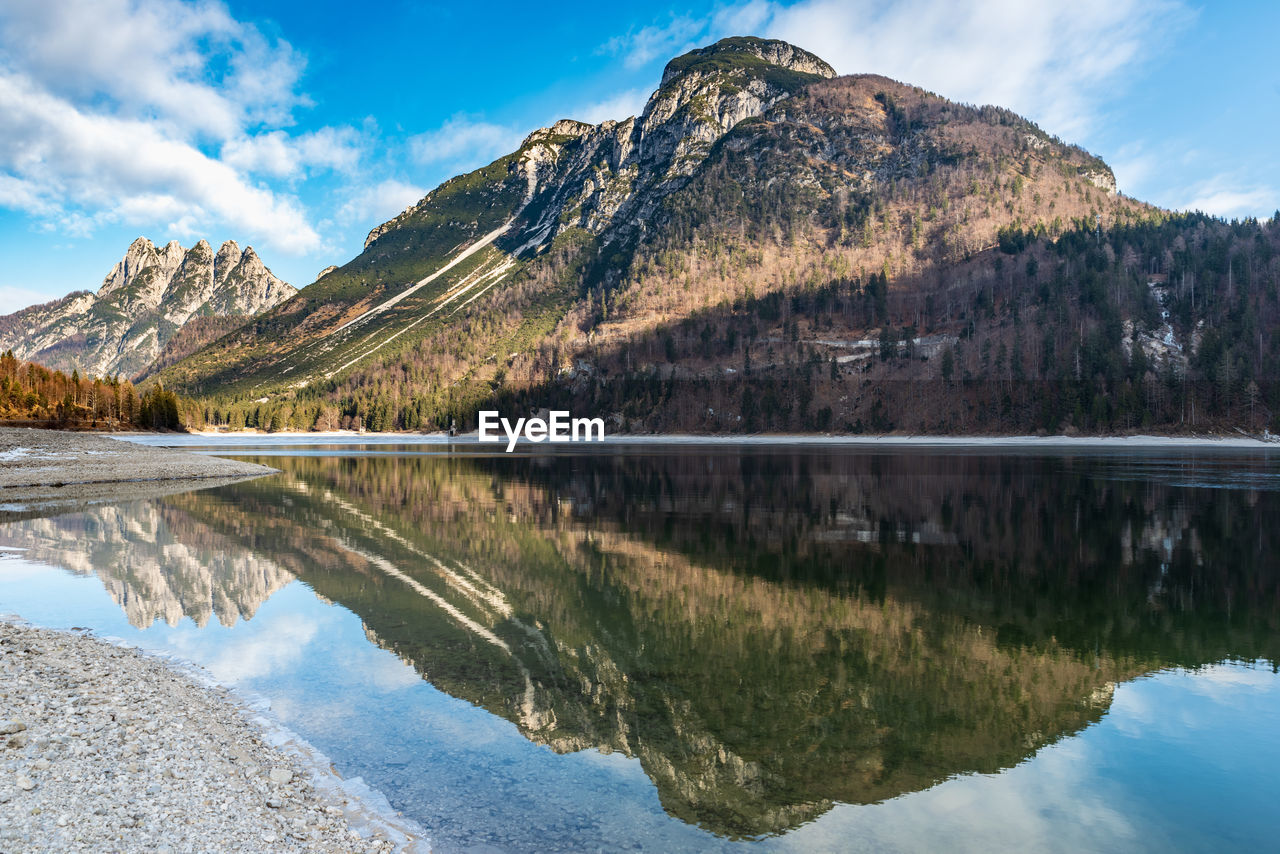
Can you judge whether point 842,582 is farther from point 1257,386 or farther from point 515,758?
point 1257,386

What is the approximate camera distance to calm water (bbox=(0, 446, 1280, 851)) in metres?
8.05

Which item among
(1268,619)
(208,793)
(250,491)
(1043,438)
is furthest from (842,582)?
(1043,438)

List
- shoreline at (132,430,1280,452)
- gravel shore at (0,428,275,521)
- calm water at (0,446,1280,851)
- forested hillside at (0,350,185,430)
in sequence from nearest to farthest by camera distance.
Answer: calm water at (0,446,1280,851) < gravel shore at (0,428,275,521) < forested hillside at (0,350,185,430) < shoreline at (132,430,1280,452)

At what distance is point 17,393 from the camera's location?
95688 millimetres

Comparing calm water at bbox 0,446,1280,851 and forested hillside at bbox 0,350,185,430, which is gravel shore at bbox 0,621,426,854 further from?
forested hillside at bbox 0,350,185,430

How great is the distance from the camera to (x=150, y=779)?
7707 millimetres

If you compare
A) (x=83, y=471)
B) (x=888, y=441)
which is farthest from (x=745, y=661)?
(x=888, y=441)

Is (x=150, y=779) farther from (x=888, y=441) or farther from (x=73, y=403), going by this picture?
(x=73, y=403)

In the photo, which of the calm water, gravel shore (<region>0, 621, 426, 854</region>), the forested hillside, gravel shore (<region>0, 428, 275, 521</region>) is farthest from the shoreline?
gravel shore (<region>0, 621, 426, 854</region>)

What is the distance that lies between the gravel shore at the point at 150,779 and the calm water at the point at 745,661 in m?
0.80

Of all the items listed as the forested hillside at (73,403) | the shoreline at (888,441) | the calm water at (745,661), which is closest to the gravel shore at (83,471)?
the calm water at (745,661)

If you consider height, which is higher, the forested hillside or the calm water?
the forested hillside

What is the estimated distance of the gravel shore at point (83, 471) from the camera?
39812 millimetres

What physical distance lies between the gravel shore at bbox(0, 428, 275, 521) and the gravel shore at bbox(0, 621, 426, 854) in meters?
31.1
